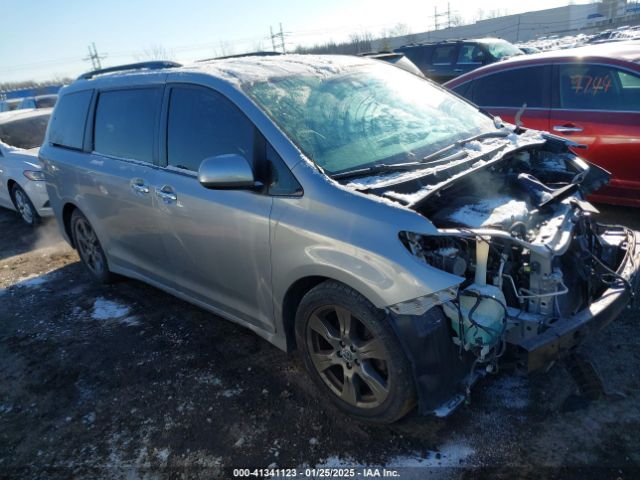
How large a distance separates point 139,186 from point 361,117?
1707 mm

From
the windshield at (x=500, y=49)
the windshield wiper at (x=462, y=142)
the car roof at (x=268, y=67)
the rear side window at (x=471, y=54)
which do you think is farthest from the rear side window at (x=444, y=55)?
the windshield wiper at (x=462, y=142)

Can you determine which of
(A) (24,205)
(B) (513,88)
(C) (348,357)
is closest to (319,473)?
(C) (348,357)

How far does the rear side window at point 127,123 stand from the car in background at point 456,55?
10.9 meters

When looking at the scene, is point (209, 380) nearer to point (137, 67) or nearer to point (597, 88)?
point (137, 67)

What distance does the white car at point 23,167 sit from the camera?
696 centimetres

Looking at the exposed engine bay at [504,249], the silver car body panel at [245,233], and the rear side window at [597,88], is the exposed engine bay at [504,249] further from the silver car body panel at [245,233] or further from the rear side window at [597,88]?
the rear side window at [597,88]

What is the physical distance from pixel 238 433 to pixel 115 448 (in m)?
0.70

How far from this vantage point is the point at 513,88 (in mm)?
5555

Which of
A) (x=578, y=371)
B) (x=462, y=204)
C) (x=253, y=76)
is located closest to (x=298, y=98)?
(x=253, y=76)

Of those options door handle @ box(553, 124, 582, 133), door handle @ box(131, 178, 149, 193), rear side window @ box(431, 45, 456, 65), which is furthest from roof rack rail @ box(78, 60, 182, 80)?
rear side window @ box(431, 45, 456, 65)

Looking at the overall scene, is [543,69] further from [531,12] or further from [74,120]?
[531,12]

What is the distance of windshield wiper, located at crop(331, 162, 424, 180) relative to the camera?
2.68 meters

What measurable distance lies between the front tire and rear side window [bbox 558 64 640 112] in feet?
12.5

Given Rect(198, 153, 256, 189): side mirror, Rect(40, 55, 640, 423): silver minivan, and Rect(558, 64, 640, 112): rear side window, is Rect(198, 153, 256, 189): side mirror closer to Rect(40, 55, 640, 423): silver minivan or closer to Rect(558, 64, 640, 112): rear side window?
Rect(40, 55, 640, 423): silver minivan
